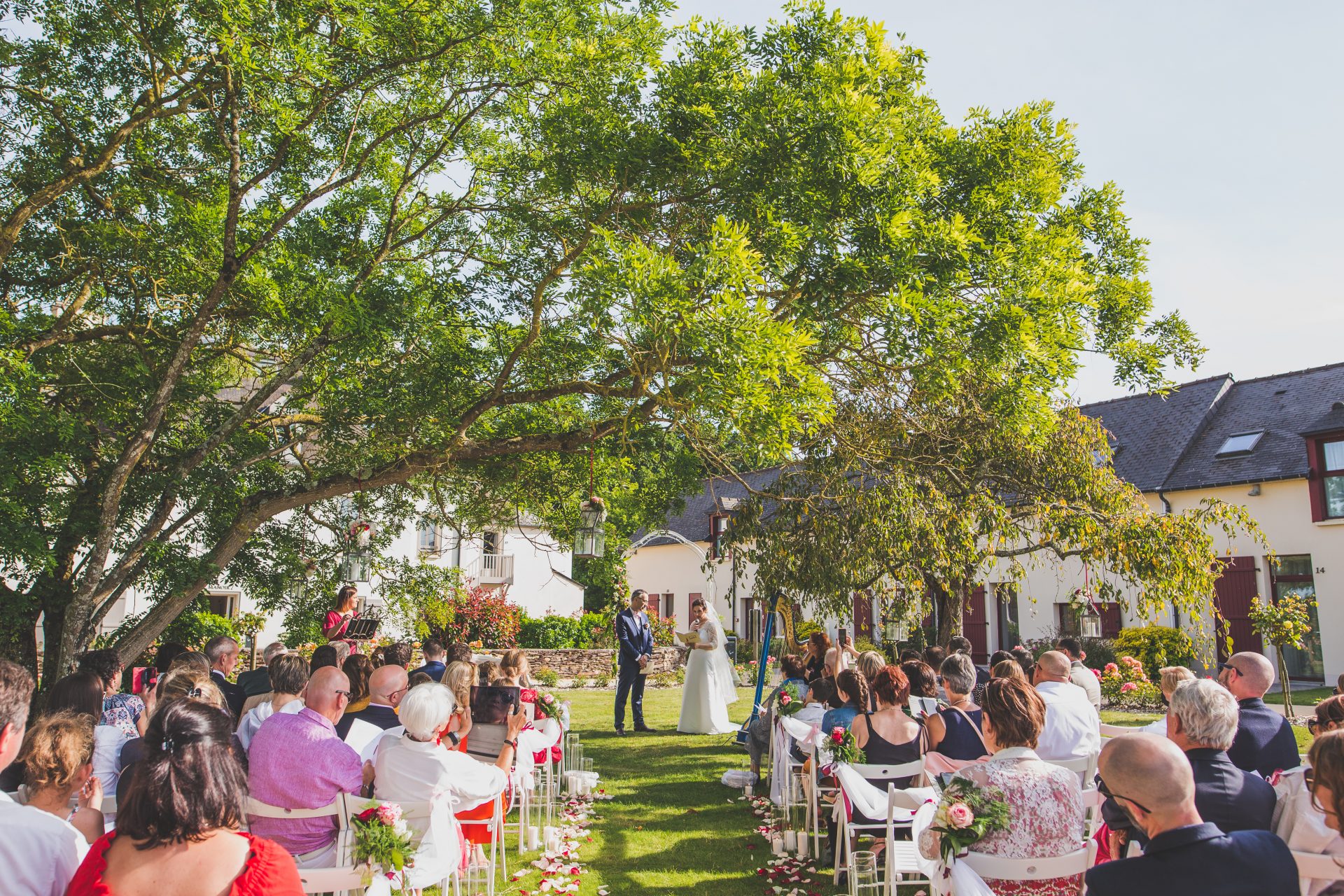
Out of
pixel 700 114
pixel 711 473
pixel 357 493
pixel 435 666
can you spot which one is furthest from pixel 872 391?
pixel 357 493

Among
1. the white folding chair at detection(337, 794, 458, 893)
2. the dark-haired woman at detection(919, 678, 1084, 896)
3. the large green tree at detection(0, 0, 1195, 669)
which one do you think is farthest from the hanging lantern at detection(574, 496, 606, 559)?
the dark-haired woman at detection(919, 678, 1084, 896)

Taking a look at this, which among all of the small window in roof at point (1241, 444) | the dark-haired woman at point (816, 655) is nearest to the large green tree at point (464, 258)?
the dark-haired woman at point (816, 655)

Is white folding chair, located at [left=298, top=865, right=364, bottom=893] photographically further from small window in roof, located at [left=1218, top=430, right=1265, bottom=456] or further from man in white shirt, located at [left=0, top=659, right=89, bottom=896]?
small window in roof, located at [left=1218, top=430, right=1265, bottom=456]

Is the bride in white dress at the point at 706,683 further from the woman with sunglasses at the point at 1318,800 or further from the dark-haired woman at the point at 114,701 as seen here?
the woman with sunglasses at the point at 1318,800

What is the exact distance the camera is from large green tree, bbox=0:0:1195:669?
A: 6711 mm

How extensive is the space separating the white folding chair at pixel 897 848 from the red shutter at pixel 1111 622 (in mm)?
20755

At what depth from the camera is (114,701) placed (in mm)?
5250

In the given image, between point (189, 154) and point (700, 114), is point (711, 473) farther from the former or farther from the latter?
point (189, 154)

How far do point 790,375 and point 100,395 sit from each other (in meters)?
7.70

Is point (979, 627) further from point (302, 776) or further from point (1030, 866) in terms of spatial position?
point (302, 776)

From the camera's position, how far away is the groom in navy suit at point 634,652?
483 inches

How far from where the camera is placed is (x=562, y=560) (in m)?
39.3

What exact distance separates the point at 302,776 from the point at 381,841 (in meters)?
0.73

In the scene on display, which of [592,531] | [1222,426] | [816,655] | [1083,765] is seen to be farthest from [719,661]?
[1222,426]
